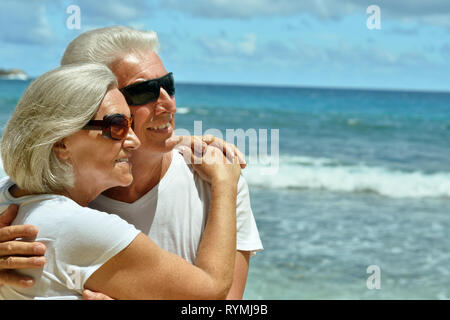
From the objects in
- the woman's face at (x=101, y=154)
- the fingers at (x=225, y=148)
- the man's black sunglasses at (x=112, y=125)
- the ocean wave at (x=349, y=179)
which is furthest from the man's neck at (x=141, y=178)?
the ocean wave at (x=349, y=179)

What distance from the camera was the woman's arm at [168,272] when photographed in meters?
2.09

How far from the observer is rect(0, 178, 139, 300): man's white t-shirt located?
2.04 m

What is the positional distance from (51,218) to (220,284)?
28.2 inches

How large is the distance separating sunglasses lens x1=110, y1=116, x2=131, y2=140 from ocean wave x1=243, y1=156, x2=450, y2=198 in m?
11.7

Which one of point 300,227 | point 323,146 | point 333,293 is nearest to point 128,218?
point 333,293

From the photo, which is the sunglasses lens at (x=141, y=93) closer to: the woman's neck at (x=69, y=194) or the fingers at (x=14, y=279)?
the woman's neck at (x=69, y=194)

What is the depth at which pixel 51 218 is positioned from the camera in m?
2.07

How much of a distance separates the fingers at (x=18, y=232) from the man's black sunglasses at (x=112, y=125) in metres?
0.43

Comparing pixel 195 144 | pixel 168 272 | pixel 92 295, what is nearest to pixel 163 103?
pixel 195 144

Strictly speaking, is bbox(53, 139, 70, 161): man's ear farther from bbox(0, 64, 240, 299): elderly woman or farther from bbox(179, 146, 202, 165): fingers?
bbox(179, 146, 202, 165): fingers

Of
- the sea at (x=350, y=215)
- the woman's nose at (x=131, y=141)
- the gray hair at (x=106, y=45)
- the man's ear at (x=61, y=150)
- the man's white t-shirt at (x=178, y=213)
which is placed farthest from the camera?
the sea at (x=350, y=215)

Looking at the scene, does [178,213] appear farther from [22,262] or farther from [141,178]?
[22,262]

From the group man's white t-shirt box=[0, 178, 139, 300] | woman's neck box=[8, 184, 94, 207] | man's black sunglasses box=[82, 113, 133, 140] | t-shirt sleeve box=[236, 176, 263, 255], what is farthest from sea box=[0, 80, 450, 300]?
t-shirt sleeve box=[236, 176, 263, 255]
